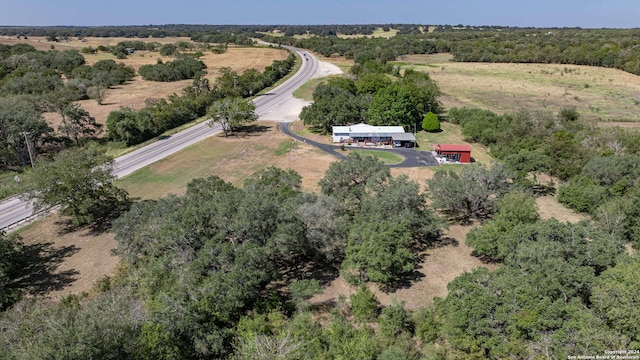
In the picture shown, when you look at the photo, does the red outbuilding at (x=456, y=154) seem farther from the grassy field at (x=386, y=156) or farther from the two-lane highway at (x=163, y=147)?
the two-lane highway at (x=163, y=147)

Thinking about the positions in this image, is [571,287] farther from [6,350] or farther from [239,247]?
[6,350]

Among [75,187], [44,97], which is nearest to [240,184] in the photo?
[75,187]

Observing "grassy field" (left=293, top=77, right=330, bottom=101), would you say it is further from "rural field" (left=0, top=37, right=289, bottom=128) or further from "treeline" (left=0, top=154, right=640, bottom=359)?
"treeline" (left=0, top=154, right=640, bottom=359)

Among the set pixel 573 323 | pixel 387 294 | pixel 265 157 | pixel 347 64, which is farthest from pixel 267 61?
pixel 573 323

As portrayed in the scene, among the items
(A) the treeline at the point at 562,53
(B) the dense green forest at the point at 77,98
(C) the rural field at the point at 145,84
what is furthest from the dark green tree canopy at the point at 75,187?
(A) the treeline at the point at 562,53

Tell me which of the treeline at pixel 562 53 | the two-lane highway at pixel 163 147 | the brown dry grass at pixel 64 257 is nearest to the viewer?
the brown dry grass at pixel 64 257

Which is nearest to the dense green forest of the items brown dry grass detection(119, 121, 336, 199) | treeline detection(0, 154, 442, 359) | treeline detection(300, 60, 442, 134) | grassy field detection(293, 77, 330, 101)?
grassy field detection(293, 77, 330, 101)
